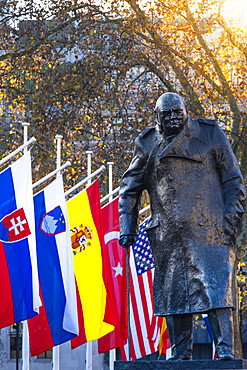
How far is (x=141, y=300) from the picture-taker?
21047 mm

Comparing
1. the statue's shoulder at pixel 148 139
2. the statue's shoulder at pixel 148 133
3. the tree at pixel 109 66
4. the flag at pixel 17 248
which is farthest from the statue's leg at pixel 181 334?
the tree at pixel 109 66

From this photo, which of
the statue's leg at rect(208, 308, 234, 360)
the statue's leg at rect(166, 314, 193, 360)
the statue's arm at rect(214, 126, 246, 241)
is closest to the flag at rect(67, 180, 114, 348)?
the statue's leg at rect(166, 314, 193, 360)

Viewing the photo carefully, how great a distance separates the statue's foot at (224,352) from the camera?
7840 millimetres

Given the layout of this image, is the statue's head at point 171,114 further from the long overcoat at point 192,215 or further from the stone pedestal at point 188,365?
the stone pedestal at point 188,365

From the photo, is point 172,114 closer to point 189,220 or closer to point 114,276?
point 189,220

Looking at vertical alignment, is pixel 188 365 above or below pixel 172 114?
below

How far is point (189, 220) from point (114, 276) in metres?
13.0

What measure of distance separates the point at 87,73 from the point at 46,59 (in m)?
1.21

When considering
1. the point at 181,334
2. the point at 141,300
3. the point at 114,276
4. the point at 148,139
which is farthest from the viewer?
the point at 114,276

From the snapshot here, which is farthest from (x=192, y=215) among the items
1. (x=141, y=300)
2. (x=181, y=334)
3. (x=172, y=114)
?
(x=141, y=300)

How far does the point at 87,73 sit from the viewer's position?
81.8 ft

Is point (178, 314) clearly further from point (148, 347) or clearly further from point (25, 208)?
point (148, 347)

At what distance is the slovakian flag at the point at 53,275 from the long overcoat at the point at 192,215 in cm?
1015

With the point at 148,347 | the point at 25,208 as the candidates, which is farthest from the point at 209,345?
the point at 25,208
